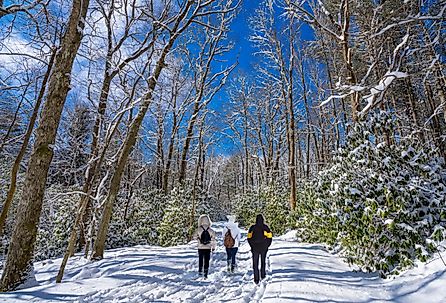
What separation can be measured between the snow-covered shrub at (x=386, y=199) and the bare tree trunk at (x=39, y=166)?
641cm

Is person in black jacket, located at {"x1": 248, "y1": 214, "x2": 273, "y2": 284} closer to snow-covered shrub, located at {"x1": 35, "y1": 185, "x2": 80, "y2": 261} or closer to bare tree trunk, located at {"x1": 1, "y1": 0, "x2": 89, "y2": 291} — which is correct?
bare tree trunk, located at {"x1": 1, "y1": 0, "x2": 89, "y2": 291}

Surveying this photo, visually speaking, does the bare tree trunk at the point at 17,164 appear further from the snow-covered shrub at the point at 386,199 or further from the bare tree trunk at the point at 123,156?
the snow-covered shrub at the point at 386,199

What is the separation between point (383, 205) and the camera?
6270 mm

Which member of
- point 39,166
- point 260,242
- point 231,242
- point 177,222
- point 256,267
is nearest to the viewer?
point 39,166

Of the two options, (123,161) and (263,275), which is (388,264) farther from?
(123,161)

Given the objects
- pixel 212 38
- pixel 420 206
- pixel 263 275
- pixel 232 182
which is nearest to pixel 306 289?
pixel 263 275

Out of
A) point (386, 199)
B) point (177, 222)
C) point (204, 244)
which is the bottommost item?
point (204, 244)

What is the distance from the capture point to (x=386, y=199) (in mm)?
6129

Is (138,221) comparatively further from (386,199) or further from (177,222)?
(386,199)

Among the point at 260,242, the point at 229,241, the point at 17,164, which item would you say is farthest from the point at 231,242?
the point at 17,164

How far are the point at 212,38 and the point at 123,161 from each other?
1136cm

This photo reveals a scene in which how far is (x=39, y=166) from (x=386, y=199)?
6918 mm

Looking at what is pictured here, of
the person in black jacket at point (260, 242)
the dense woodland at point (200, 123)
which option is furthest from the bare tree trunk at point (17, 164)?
the person in black jacket at point (260, 242)

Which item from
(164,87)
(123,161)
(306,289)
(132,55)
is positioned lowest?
(306,289)
